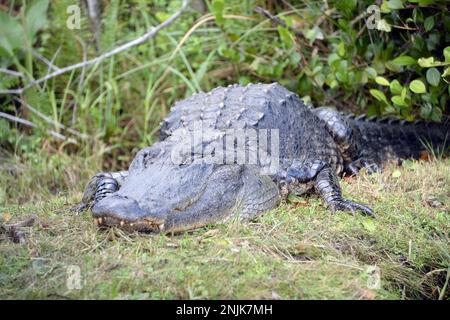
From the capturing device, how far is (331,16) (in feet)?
20.7

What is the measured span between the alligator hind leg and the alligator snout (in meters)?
2.49

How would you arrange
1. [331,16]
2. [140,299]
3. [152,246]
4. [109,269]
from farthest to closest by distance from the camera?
[331,16] → [152,246] → [109,269] → [140,299]

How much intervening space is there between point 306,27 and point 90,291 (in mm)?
4499

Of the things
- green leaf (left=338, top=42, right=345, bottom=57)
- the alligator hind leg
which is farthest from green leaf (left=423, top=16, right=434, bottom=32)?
the alligator hind leg

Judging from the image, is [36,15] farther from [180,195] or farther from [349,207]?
[349,207]

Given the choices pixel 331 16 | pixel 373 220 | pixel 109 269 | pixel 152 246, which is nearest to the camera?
pixel 109 269

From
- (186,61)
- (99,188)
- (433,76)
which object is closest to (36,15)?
(186,61)

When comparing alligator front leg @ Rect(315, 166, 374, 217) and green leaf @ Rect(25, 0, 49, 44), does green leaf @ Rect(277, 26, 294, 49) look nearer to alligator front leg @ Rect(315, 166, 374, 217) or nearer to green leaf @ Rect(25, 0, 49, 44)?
alligator front leg @ Rect(315, 166, 374, 217)

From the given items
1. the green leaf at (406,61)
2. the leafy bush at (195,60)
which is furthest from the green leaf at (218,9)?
the green leaf at (406,61)

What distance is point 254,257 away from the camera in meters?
3.17

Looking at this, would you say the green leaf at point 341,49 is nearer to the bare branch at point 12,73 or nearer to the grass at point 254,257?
the grass at point 254,257

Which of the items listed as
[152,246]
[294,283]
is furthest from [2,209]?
[294,283]

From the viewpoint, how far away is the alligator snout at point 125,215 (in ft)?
10.7

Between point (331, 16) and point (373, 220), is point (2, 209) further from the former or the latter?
point (331, 16)
